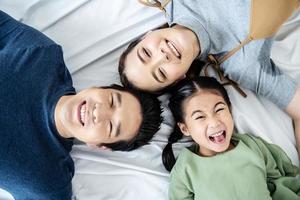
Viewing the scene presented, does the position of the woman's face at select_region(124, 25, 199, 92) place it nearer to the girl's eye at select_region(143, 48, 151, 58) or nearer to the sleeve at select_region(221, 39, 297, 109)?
the girl's eye at select_region(143, 48, 151, 58)

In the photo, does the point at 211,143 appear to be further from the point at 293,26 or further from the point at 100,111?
the point at 293,26

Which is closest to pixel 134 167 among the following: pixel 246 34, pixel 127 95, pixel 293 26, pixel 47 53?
pixel 127 95

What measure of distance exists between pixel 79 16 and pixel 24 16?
0.20 m

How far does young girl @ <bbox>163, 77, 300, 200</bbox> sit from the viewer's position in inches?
44.6

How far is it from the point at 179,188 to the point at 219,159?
0.52 feet

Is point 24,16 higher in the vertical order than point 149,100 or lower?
higher

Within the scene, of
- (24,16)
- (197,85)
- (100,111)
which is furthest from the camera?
(24,16)

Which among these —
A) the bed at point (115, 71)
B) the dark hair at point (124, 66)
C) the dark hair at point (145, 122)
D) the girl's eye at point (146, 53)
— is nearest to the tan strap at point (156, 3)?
the bed at point (115, 71)

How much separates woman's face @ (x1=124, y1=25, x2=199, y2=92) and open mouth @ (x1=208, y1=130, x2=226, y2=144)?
221mm

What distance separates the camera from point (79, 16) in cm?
136

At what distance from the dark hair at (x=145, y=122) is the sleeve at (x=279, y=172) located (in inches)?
13.4

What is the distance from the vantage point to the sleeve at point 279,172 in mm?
1156

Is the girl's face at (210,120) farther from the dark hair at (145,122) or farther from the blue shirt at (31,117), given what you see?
the blue shirt at (31,117)

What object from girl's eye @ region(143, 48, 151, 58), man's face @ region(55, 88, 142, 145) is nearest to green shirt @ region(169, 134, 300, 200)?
man's face @ region(55, 88, 142, 145)
